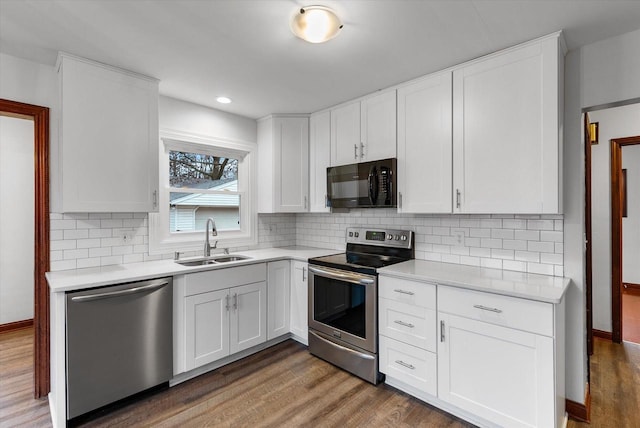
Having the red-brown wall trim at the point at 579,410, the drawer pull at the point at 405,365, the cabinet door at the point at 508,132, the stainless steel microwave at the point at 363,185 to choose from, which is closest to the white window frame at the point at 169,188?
the stainless steel microwave at the point at 363,185

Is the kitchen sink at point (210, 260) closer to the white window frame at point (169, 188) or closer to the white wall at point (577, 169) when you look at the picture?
the white window frame at point (169, 188)

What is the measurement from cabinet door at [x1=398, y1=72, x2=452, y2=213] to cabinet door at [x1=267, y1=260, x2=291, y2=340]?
129 centimetres

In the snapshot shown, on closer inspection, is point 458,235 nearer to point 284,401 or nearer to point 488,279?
point 488,279

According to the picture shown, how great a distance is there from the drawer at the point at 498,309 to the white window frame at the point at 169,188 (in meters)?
2.26

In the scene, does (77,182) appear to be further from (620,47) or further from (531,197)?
(620,47)

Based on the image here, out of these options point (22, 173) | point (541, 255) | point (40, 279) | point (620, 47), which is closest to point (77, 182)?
point (40, 279)

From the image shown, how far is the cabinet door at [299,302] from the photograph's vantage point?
3047mm

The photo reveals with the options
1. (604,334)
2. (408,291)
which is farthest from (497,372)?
(604,334)

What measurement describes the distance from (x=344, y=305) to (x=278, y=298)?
2.51 feet

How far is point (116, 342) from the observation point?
6.92 ft

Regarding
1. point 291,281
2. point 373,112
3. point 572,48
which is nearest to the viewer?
point 572,48

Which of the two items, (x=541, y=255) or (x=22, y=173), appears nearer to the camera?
(x=541, y=255)

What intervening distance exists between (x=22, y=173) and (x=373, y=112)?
12.8 feet

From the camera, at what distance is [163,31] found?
6.14 ft
